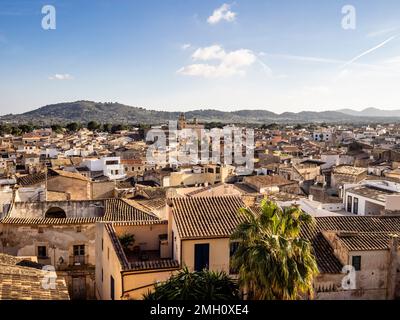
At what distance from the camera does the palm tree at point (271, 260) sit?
32.0 ft

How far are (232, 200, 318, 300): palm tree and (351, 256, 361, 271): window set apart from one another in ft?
15.5

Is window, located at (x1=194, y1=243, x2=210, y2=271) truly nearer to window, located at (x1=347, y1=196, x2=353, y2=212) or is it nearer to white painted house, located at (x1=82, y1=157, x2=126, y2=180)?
window, located at (x1=347, y1=196, x2=353, y2=212)

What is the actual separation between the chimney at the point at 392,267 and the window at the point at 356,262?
1111mm

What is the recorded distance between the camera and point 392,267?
48.1 feet

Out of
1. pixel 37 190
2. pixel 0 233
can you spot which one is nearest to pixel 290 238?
pixel 0 233

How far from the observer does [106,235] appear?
15.7m

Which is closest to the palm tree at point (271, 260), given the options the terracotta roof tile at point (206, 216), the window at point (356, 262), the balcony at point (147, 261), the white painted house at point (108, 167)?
the terracotta roof tile at point (206, 216)

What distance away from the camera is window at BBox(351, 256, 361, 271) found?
47.4ft

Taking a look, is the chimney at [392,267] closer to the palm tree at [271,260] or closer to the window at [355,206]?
the palm tree at [271,260]

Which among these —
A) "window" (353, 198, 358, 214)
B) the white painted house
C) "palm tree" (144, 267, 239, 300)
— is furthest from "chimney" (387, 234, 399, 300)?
the white painted house

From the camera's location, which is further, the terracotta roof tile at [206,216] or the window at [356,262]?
the window at [356,262]
